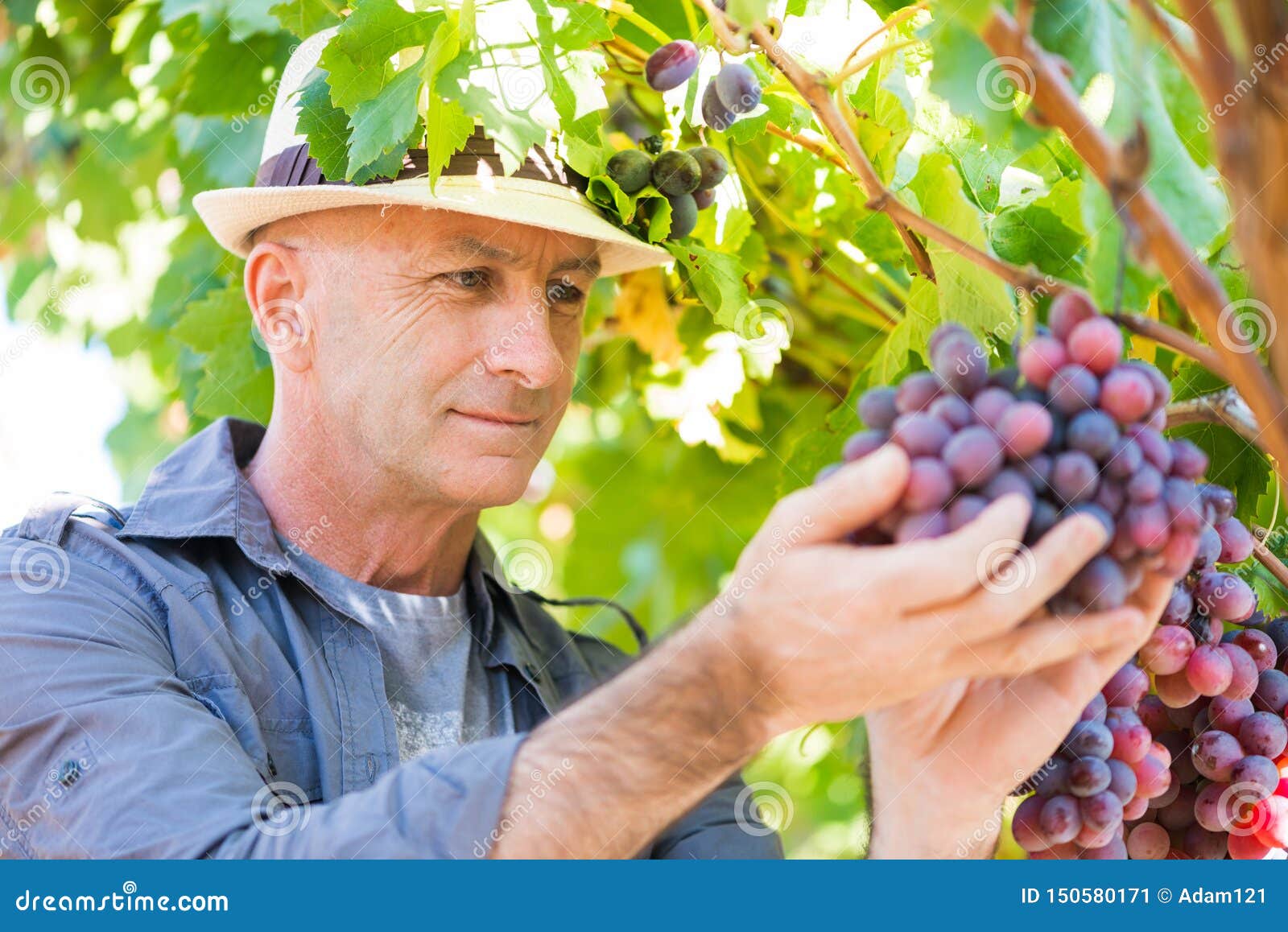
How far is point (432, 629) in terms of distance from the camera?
1.92 metres

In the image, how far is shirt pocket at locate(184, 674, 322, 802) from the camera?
1488mm

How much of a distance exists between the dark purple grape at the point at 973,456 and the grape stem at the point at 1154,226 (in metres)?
0.16

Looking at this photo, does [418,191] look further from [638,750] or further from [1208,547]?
[1208,547]

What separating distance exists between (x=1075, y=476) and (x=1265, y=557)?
42 cm

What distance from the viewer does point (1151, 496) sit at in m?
0.80

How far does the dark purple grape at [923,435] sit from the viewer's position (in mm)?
811

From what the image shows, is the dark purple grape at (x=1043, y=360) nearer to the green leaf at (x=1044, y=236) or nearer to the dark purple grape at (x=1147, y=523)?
the dark purple grape at (x=1147, y=523)

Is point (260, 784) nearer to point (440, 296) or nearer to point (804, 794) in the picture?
point (440, 296)

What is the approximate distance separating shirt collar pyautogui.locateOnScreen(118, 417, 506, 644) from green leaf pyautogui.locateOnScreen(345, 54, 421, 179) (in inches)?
24.2
